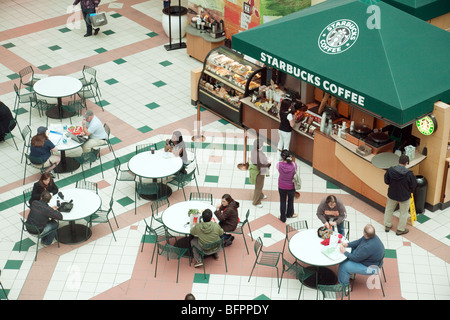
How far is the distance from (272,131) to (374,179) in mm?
2928

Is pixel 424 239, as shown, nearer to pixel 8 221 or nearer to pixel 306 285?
pixel 306 285

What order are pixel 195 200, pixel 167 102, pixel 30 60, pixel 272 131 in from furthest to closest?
pixel 30 60
pixel 167 102
pixel 272 131
pixel 195 200

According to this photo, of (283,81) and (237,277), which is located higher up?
(283,81)

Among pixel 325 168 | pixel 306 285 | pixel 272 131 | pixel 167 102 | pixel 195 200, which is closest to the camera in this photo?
pixel 306 285

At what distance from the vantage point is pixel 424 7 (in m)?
14.4

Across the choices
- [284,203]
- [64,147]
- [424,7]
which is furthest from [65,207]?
[424,7]

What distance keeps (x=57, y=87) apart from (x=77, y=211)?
4733 millimetres

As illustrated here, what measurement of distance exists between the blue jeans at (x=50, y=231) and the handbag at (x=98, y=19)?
8.91 metres

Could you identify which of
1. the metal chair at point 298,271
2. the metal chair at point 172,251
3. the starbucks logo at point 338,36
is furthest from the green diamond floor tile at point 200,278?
the starbucks logo at point 338,36

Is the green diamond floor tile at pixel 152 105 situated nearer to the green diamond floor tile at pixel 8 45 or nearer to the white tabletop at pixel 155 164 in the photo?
the white tabletop at pixel 155 164

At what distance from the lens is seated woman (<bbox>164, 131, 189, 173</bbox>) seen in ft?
45.4

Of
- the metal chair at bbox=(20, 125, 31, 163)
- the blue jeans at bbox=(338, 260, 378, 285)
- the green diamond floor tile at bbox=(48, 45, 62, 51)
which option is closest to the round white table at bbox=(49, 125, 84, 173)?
the metal chair at bbox=(20, 125, 31, 163)

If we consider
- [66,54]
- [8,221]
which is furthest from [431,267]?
[66,54]

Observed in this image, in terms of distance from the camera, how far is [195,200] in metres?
12.8
